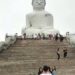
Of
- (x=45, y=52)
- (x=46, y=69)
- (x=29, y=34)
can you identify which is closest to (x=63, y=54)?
(x=45, y=52)

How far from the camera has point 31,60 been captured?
2939 cm

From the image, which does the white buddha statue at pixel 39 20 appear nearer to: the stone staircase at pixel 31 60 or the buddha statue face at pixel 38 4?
the buddha statue face at pixel 38 4

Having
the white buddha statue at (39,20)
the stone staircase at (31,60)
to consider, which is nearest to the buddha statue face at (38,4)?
the white buddha statue at (39,20)

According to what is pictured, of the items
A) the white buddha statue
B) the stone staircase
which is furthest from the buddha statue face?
the stone staircase

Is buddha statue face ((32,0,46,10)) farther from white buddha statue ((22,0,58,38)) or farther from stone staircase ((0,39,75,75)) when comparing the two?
stone staircase ((0,39,75,75))

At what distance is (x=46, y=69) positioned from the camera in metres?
15.6

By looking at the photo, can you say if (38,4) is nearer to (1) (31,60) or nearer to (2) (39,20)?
(2) (39,20)

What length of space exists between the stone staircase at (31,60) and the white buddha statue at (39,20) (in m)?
23.3

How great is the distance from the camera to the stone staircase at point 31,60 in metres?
24.4

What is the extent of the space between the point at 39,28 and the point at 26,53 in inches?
1178

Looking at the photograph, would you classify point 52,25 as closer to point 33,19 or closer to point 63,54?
point 33,19

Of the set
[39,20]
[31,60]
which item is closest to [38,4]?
[39,20]

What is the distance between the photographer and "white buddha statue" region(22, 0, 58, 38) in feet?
207

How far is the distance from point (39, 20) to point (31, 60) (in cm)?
3611
